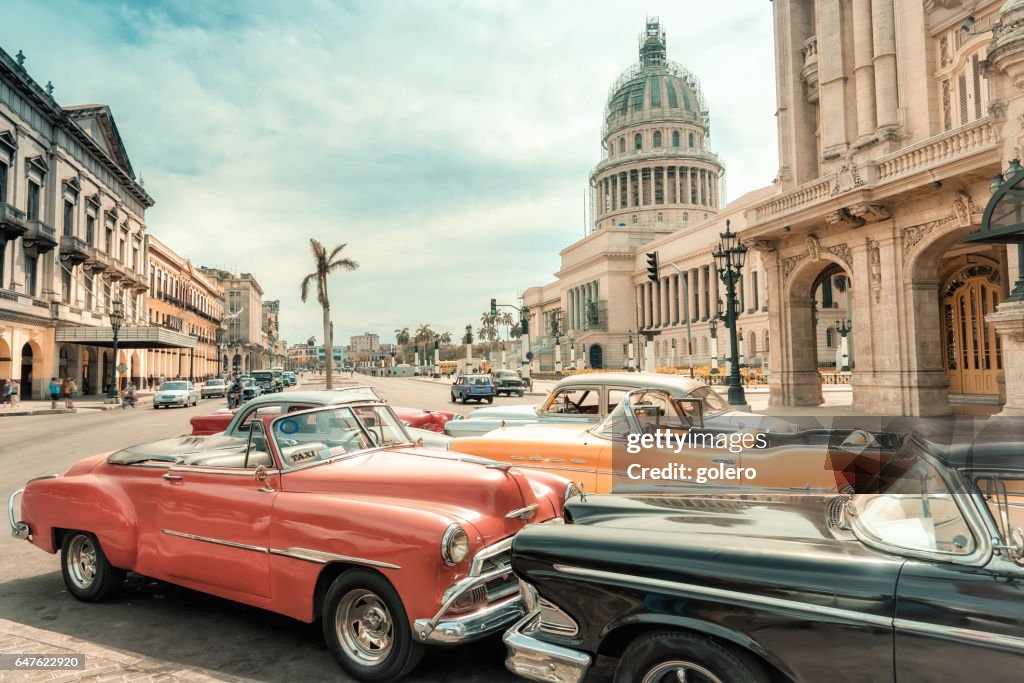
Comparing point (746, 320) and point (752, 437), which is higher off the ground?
point (746, 320)

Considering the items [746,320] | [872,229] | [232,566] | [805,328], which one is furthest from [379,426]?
[746,320]

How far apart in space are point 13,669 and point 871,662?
4.73 meters

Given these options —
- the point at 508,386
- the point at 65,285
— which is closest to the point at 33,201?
the point at 65,285

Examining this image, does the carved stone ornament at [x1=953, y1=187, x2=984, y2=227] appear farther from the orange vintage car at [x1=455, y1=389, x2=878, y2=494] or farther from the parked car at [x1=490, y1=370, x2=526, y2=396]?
the parked car at [x1=490, y1=370, x2=526, y2=396]

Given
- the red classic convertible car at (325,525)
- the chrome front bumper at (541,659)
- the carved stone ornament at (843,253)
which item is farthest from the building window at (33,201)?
the chrome front bumper at (541,659)

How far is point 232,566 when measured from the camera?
442 centimetres

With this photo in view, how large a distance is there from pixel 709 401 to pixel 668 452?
195cm

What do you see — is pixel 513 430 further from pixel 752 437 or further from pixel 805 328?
pixel 805 328

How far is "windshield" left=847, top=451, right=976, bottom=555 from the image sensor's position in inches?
103

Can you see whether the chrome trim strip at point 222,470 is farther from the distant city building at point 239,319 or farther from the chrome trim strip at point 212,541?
the distant city building at point 239,319

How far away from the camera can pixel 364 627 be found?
13.0 ft

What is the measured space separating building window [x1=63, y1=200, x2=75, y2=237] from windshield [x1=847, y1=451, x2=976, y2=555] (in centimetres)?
4869

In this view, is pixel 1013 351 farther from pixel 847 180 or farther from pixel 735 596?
pixel 735 596

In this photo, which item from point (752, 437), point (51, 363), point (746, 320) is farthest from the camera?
point (746, 320)
